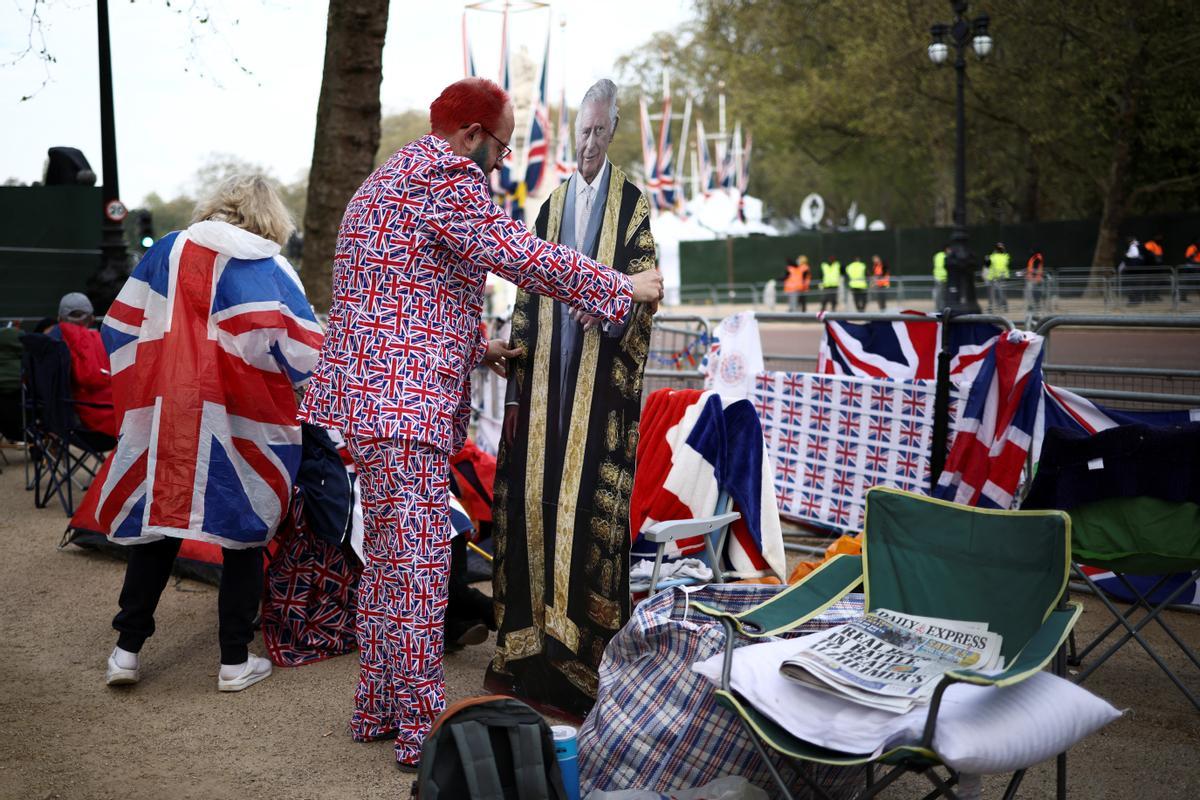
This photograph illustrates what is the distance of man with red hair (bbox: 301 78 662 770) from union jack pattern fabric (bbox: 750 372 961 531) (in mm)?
2973

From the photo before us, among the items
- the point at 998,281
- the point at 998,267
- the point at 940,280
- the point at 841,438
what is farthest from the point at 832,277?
the point at 841,438

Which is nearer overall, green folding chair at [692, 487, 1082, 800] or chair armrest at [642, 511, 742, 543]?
green folding chair at [692, 487, 1082, 800]

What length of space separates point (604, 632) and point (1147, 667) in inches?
91.7

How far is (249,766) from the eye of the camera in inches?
146

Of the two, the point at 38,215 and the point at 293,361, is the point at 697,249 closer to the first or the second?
the point at 38,215

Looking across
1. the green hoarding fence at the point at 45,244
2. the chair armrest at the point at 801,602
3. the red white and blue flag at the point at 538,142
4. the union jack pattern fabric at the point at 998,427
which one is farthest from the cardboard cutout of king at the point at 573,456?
the red white and blue flag at the point at 538,142

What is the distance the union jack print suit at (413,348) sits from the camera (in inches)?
138

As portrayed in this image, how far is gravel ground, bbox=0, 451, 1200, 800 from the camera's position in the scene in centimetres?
355

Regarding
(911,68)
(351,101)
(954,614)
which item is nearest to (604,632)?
(954,614)

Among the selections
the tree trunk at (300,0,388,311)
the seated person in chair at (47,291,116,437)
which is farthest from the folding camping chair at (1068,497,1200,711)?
the tree trunk at (300,0,388,311)

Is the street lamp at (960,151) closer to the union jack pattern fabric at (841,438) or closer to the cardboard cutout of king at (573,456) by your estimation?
the union jack pattern fabric at (841,438)

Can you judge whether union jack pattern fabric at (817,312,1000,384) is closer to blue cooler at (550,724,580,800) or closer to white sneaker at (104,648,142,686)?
blue cooler at (550,724,580,800)

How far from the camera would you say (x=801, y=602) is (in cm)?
328

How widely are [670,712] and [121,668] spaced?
2344 mm
